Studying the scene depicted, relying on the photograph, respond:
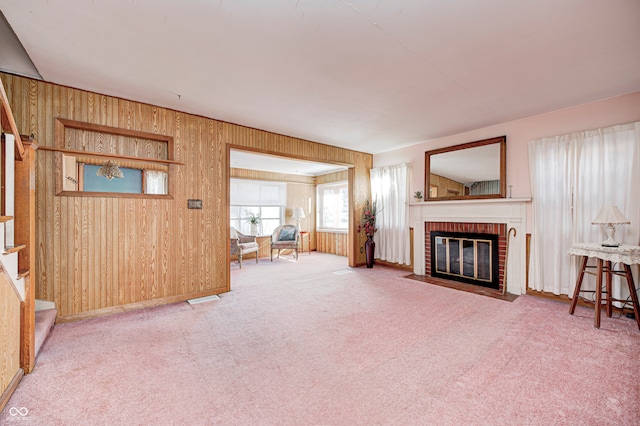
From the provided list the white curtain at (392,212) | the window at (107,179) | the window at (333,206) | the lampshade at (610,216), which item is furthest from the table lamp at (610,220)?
the window at (333,206)

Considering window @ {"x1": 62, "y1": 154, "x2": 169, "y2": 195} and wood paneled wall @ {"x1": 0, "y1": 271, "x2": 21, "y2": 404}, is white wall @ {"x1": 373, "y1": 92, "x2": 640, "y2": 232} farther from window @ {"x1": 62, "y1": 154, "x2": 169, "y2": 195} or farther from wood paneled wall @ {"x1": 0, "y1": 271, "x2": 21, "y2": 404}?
wood paneled wall @ {"x1": 0, "y1": 271, "x2": 21, "y2": 404}

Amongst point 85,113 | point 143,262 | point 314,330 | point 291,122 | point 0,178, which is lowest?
point 314,330

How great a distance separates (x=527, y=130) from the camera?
12.6 ft

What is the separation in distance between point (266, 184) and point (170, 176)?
13.9 ft

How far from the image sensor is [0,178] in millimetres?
1642

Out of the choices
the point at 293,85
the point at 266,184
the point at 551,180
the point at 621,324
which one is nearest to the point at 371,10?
the point at 293,85

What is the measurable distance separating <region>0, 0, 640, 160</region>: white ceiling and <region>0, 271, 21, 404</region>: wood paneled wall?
1835 millimetres

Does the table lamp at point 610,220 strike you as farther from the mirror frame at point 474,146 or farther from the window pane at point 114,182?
the window pane at point 114,182

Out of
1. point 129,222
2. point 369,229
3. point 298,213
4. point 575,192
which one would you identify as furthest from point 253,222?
point 575,192

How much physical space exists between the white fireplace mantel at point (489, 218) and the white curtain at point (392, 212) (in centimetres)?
25

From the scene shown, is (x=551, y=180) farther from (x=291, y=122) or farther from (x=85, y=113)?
(x=85, y=113)

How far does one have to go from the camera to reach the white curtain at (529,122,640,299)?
119 inches

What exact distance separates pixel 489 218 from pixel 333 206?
4.63 metres

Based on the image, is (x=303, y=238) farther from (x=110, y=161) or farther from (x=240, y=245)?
(x=110, y=161)
